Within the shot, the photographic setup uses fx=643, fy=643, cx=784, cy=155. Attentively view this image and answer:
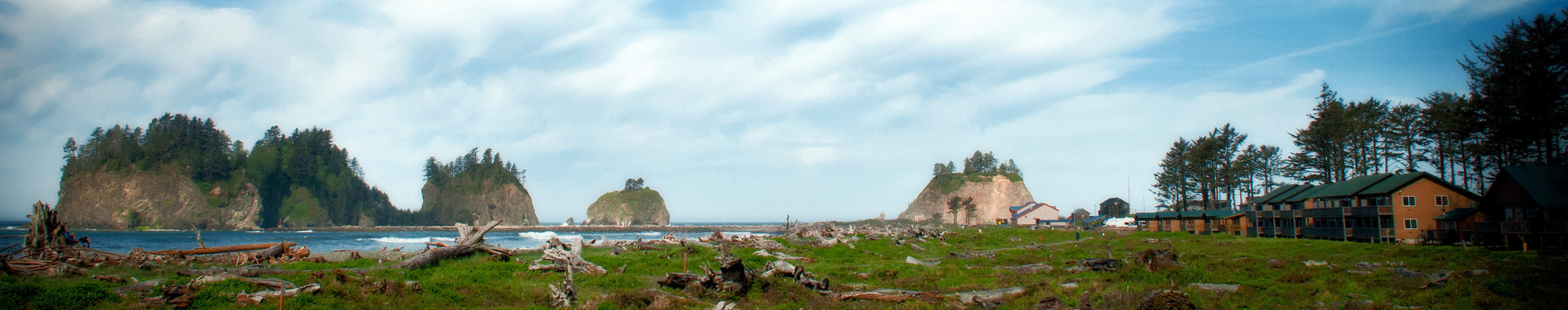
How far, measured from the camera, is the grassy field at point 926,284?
46.3 feet

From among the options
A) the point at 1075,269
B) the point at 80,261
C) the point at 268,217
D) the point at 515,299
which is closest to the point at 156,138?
the point at 268,217

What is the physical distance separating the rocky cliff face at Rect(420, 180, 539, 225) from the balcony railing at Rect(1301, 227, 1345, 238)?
17412cm

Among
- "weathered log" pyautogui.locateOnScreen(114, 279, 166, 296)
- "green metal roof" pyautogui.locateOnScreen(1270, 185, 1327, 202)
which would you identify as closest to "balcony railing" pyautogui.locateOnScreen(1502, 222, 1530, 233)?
"green metal roof" pyautogui.locateOnScreen(1270, 185, 1327, 202)

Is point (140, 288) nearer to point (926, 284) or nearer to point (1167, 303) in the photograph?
point (926, 284)

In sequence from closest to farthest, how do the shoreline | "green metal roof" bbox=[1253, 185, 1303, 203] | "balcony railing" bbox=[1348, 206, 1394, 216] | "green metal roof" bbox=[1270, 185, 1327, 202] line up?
"balcony railing" bbox=[1348, 206, 1394, 216], "green metal roof" bbox=[1270, 185, 1327, 202], "green metal roof" bbox=[1253, 185, 1303, 203], the shoreline

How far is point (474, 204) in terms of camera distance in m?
180

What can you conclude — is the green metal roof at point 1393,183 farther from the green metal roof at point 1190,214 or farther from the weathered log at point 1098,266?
the weathered log at point 1098,266

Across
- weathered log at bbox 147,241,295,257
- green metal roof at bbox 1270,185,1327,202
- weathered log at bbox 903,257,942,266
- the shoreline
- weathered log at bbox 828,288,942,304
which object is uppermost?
green metal roof at bbox 1270,185,1327,202

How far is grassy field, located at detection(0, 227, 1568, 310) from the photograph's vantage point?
1412cm

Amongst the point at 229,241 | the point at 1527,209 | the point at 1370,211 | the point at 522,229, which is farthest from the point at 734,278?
the point at 522,229

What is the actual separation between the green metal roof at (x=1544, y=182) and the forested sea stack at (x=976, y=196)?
105148mm

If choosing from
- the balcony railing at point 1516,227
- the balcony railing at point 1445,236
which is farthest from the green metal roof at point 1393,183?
the balcony railing at point 1516,227

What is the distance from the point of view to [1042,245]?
41.9 m

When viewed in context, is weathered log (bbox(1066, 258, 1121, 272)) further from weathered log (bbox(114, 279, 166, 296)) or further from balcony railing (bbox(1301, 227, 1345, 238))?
balcony railing (bbox(1301, 227, 1345, 238))
